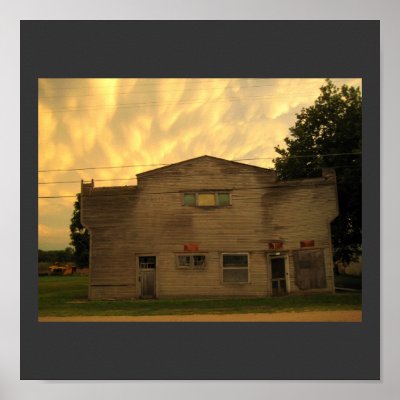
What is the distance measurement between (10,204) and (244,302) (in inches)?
100

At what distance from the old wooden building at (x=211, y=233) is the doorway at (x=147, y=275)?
0.01 m

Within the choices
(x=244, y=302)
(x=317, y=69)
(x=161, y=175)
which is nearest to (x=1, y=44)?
(x=161, y=175)

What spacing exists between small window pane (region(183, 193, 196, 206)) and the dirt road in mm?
1168

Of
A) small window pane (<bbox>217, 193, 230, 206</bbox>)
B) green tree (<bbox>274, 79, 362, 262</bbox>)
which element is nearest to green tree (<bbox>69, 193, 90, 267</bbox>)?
small window pane (<bbox>217, 193, 230, 206</bbox>)

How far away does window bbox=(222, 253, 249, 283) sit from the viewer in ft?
20.5

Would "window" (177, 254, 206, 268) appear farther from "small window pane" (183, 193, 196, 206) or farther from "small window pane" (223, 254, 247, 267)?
"small window pane" (183, 193, 196, 206)

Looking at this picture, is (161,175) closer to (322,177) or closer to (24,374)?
(322,177)

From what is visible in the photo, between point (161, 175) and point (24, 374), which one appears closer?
point (24, 374)

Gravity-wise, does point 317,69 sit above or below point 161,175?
above

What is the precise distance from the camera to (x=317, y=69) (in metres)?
5.97

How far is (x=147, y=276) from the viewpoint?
6277 millimetres

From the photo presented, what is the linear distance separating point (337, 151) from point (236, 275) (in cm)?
166

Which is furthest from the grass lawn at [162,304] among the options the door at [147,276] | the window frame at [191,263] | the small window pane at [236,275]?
the window frame at [191,263]

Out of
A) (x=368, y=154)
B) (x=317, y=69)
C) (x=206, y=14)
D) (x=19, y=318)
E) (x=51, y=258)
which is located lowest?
(x=19, y=318)
